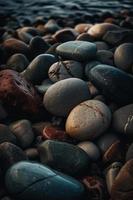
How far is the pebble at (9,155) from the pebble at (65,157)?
0.20 metres

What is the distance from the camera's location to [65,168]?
3.10 metres

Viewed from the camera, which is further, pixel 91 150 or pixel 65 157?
pixel 91 150

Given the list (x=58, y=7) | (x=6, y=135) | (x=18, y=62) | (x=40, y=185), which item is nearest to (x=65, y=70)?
(x=18, y=62)

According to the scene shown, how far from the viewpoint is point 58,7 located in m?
8.29

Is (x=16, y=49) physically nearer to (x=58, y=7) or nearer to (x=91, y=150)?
(x=91, y=150)

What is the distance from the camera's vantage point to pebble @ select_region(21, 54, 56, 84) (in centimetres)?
434

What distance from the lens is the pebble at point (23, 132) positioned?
3.46 meters

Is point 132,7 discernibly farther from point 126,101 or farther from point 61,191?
point 61,191

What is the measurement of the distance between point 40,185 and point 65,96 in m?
1.13

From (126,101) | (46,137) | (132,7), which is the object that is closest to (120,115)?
(126,101)

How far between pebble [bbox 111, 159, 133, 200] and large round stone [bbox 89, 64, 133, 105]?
0.98 meters

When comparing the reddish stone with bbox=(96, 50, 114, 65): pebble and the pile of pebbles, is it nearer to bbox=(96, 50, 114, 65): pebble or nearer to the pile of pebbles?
the pile of pebbles

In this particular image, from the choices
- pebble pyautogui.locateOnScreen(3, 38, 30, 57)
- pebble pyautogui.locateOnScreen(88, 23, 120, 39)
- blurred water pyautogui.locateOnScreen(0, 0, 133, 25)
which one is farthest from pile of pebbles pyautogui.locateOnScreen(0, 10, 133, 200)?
blurred water pyautogui.locateOnScreen(0, 0, 133, 25)

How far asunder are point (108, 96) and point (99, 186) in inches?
41.7
